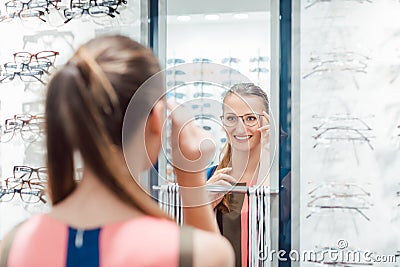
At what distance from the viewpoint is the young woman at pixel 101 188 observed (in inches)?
25.4

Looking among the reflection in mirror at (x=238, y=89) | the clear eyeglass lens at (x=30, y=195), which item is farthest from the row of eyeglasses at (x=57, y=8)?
the clear eyeglass lens at (x=30, y=195)

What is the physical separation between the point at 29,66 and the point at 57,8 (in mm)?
269

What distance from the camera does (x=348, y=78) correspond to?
213 cm

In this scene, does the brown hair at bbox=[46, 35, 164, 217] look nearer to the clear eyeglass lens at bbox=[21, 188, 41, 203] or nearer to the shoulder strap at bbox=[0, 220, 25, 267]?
the shoulder strap at bbox=[0, 220, 25, 267]

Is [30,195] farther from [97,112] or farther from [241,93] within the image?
[97,112]

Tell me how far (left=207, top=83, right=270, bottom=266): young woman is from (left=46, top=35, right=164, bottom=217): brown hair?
1.41 m

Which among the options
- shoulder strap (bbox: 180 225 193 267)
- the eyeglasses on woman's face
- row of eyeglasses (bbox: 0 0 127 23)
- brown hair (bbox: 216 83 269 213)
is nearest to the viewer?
shoulder strap (bbox: 180 225 193 267)

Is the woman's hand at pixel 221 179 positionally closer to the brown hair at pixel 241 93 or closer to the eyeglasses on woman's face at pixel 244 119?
the brown hair at pixel 241 93

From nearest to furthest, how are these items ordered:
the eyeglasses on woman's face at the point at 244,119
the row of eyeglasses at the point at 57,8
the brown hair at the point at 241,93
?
the eyeglasses on woman's face at the point at 244,119, the brown hair at the point at 241,93, the row of eyeglasses at the point at 57,8

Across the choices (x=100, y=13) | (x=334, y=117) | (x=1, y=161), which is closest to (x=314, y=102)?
(x=334, y=117)

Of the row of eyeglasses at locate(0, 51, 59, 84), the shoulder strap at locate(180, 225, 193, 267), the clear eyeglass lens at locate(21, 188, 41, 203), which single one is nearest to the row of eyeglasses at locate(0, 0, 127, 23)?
the row of eyeglasses at locate(0, 51, 59, 84)

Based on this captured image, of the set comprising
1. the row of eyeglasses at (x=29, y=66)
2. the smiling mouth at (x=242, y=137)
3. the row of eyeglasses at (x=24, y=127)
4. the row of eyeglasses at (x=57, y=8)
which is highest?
the row of eyeglasses at (x=57, y=8)

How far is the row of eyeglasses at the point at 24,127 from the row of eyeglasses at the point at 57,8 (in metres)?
0.41

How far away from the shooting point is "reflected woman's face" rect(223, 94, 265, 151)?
2082 millimetres
